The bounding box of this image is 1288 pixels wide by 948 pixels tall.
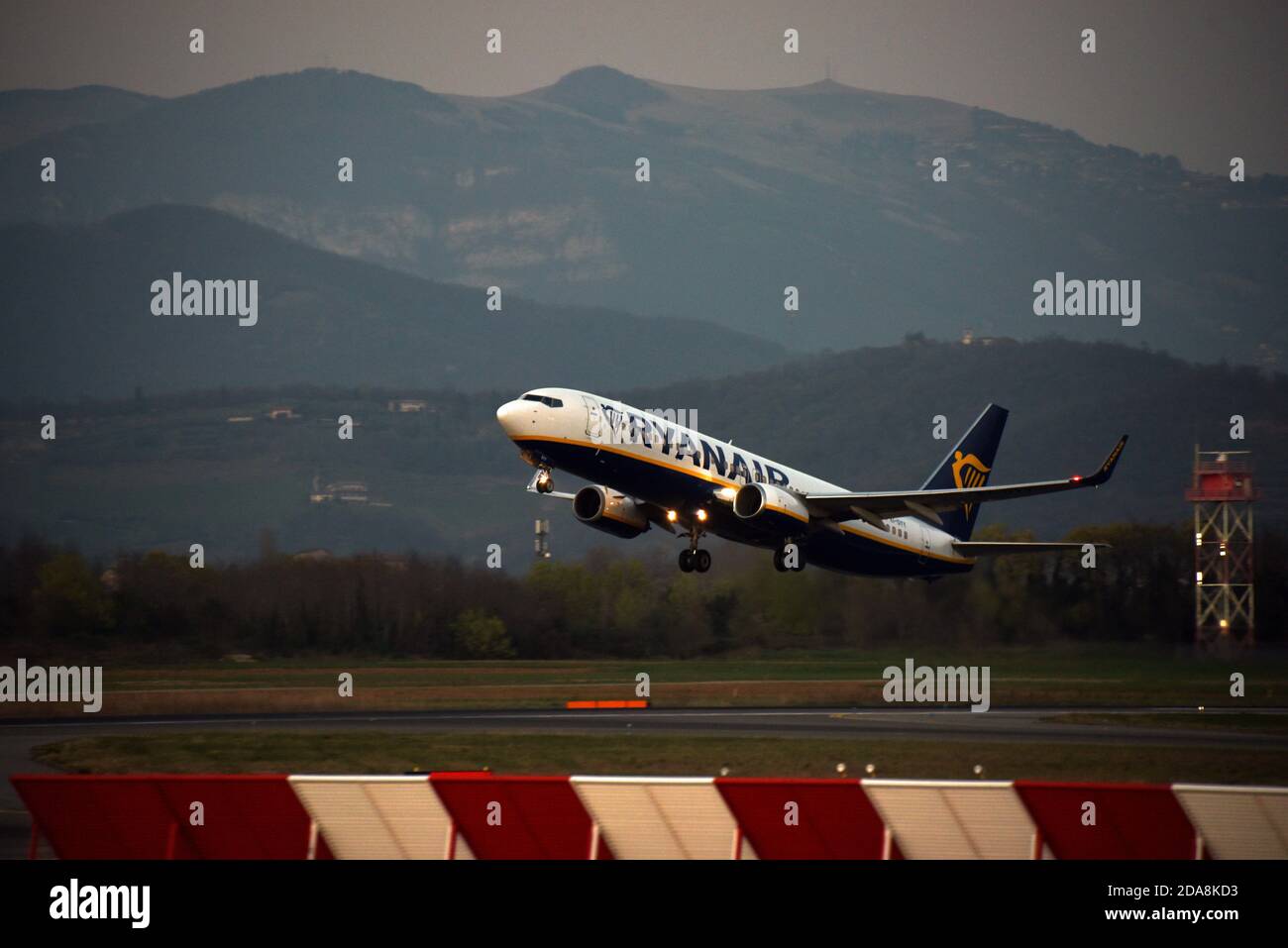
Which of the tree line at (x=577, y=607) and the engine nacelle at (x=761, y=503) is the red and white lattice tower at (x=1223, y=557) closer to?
the tree line at (x=577, y=607)

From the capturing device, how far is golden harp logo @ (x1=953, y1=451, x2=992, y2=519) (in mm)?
56781

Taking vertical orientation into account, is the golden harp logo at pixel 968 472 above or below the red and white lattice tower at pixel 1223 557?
above

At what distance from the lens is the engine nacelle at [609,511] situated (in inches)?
1785

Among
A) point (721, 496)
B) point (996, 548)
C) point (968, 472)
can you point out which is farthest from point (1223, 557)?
point (721, 496)

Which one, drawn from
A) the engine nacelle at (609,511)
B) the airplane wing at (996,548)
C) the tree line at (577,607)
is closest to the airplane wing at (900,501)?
the airplane wing at (996,548)

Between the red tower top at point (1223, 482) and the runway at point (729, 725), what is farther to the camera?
the red tower top at point (1223, 482)

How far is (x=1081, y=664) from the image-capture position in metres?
51.8

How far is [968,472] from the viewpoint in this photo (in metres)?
57.3

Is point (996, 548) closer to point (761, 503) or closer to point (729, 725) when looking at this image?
point (761, 503)

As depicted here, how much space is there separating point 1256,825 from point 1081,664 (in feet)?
111

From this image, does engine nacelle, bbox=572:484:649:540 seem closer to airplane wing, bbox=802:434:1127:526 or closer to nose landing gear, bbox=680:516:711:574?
nose landing gear, bbox=680:516:711:574
